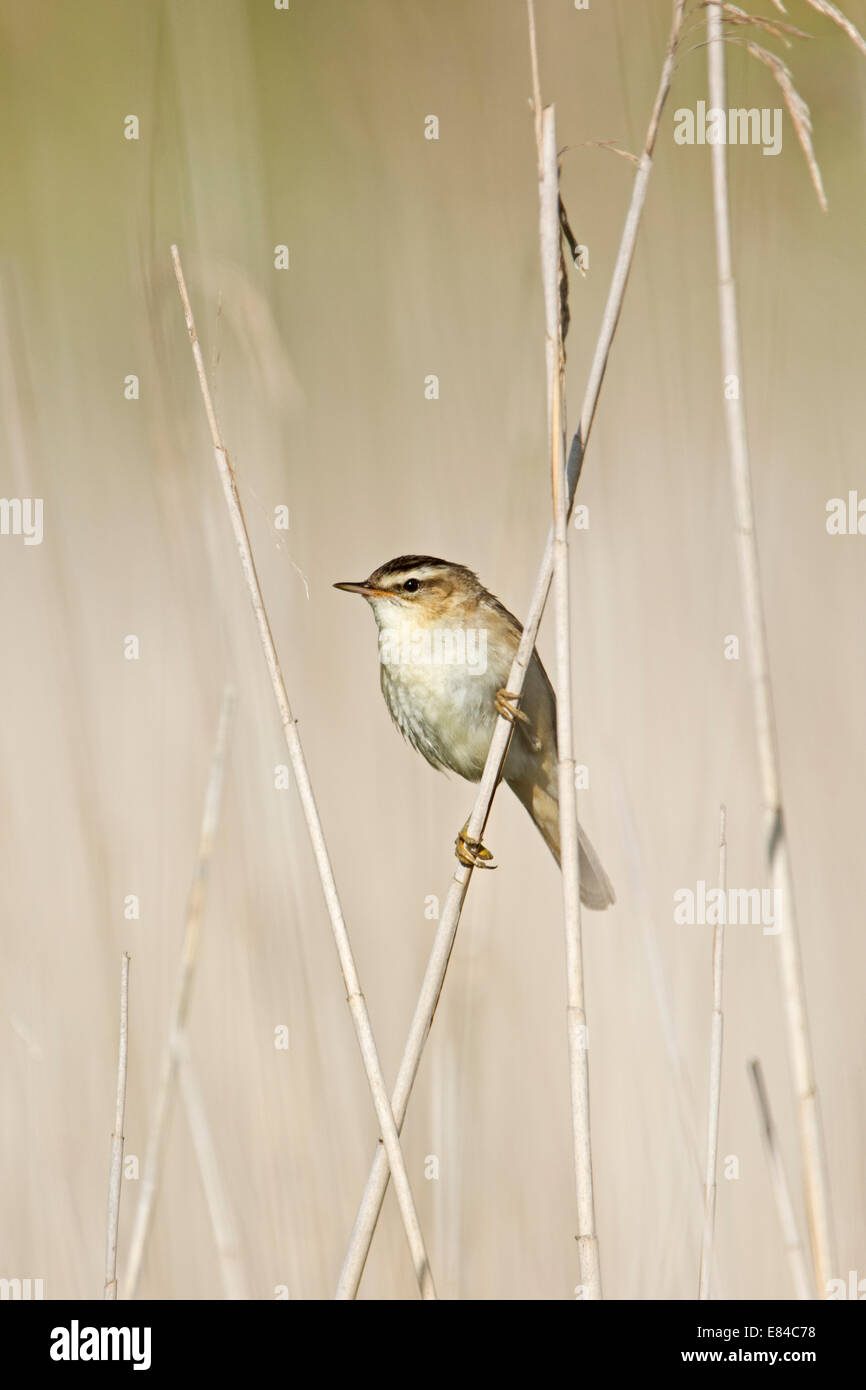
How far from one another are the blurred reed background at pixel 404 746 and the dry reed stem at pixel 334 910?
66 mm

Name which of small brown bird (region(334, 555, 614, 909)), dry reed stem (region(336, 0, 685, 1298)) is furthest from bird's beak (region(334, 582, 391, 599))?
dry reed stem (region(336, 0, 685, 1298))

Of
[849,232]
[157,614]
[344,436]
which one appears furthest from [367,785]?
[849,232]

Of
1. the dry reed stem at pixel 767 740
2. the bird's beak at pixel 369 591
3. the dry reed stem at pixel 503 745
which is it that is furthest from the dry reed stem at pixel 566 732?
the bird's beak at pixel 369 591

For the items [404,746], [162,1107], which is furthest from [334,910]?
[404,746]

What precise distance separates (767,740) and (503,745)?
40 cm

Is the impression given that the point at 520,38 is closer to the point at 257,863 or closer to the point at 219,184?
the point at 219,184

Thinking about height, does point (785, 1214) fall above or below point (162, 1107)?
below

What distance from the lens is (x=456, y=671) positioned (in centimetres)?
276

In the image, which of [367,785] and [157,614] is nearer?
[367,785]

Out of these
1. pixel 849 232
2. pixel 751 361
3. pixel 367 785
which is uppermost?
pixel 849 232

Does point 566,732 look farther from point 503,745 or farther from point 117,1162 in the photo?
point 117,1162

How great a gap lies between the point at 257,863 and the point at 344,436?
6.49 ft

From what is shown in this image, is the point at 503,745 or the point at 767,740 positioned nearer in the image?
the point at 767,740
